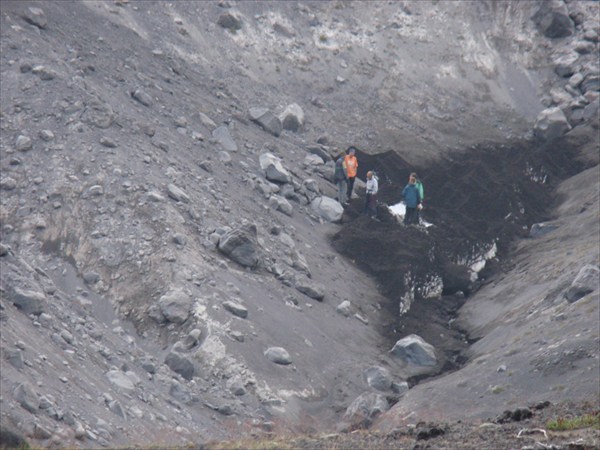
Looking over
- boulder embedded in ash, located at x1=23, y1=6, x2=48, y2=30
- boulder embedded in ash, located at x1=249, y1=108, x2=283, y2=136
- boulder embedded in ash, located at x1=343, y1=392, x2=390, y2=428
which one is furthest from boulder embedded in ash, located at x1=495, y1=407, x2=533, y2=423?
boulder embedded in ash, located at x1=23, y1=6, x2=48, y2=30

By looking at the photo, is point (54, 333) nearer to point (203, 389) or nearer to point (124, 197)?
point (203, 389)

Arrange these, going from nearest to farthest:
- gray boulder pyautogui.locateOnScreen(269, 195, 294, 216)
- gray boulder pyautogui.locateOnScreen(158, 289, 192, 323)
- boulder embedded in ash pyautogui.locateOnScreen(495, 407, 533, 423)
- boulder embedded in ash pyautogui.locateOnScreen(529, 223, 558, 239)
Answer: boulder embedded in ash pyautogui.locateOnScreen(495, 407, 533, 423) < gray boulder pyautogui.locateOnScreen(158, 289, 192, 323) < gray boulder pyautogui.locateOnScreen(269, 195, 294, 216) < boulder embedded in ash pyautogui.locateOnScreen(529, 223, 558, 239)

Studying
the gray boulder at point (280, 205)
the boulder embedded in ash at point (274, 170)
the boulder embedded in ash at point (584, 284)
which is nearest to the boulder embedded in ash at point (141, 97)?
the boulder embedded in ash at point (274, 170)

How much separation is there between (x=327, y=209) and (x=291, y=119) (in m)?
4.14

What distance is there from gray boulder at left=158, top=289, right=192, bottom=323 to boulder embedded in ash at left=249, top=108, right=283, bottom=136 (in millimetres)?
9543

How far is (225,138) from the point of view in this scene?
2842 centimetres

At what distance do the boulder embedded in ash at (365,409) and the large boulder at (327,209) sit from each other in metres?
7.77

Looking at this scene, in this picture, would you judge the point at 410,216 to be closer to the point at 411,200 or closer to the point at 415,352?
the point at 411,200

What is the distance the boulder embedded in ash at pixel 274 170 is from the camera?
91.2 ft

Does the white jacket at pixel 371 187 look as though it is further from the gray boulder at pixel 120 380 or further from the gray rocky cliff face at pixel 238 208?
the gray boulder at pixel 120 380

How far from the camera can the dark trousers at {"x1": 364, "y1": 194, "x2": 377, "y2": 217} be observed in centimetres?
2812

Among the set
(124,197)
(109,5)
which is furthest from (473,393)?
(109,5)

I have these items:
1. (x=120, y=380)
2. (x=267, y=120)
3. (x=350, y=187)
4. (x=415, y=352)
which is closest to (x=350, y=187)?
(x=350, y=187)

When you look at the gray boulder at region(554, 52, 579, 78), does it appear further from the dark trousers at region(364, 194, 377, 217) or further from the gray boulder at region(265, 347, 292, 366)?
the gray boulder at region(265, 347, 292, 366)
